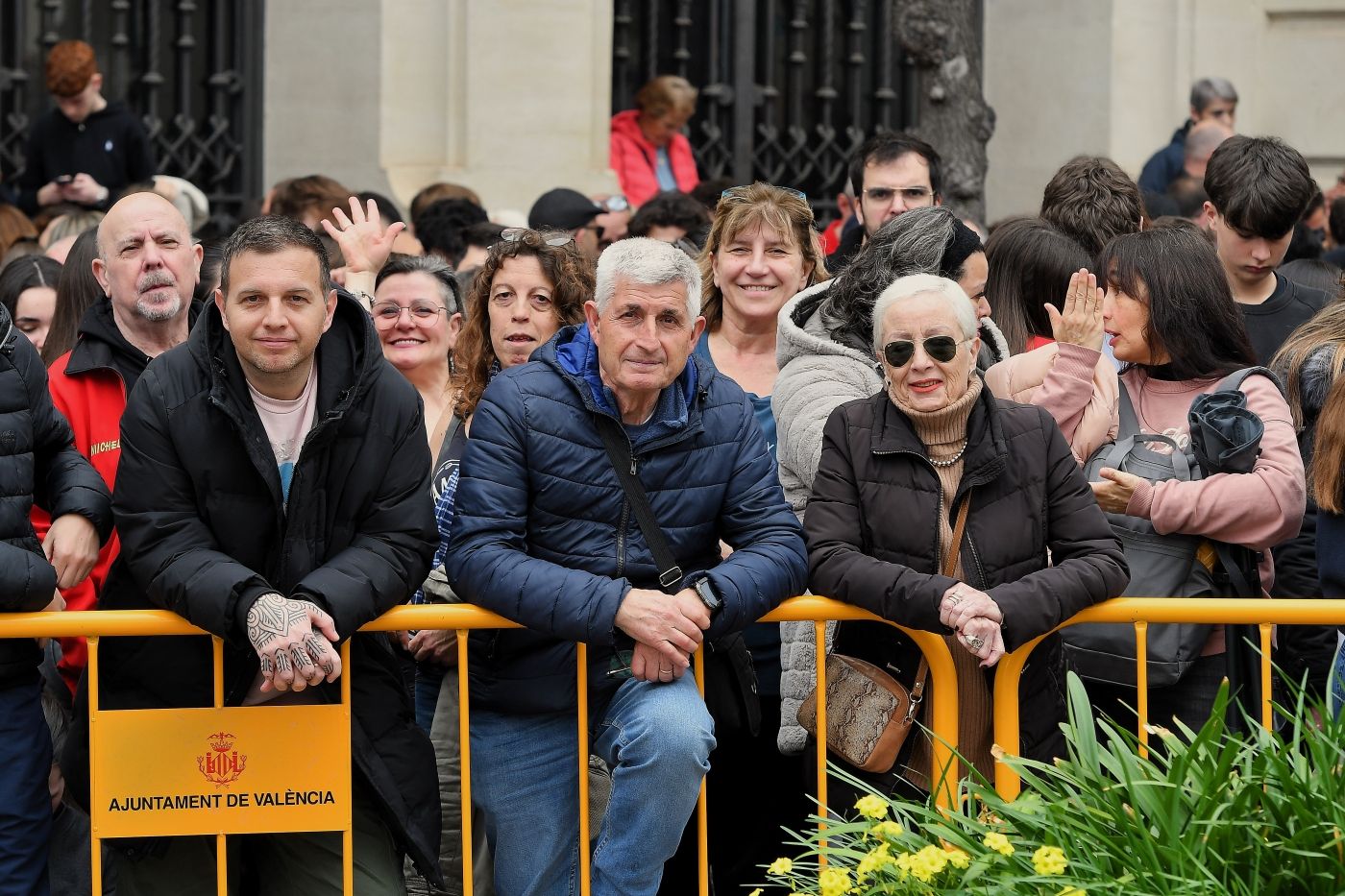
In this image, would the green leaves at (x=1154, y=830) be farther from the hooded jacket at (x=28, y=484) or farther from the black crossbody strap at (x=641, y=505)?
the hooded jacket at (x=28, y=484)

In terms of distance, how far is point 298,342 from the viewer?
453 cm

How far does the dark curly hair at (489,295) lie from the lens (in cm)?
580

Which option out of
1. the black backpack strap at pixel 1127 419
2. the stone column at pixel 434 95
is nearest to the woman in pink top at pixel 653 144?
the stone column at pixel 434 95

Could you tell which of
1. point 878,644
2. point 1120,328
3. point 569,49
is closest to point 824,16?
point 569,49

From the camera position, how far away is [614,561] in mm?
4617

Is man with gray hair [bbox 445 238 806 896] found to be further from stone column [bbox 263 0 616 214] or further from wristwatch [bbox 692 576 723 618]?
stone column [bbox 263 0 616 214]

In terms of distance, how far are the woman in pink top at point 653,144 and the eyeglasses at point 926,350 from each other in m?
6.47

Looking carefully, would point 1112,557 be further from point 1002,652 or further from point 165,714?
point 165,714

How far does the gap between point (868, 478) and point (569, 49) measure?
697 cm

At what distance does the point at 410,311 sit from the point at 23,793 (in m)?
2.02

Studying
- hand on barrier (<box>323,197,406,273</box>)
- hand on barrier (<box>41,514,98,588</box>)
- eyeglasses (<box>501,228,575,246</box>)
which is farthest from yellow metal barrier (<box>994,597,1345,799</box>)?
hand on barrier (<box>323,197,406,273</box>)

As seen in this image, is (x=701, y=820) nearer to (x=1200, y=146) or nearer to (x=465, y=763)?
(x=465, y=763)

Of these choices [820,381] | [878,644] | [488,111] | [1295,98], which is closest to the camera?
[878,644]

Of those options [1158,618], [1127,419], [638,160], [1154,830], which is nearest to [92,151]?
[638,160]
